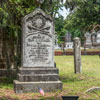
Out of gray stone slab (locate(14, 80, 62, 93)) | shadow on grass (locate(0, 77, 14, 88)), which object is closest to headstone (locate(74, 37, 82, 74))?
shadow on grass (locate(0, 77, 14, 88))

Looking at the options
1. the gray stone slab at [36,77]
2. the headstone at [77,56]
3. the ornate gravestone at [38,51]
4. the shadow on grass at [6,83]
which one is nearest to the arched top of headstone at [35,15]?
the ornate gravestone at [38,51]

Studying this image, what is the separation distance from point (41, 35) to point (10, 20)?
286 centimetres

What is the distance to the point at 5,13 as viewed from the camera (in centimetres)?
1247

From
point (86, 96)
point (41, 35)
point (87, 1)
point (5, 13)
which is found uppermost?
point (87, 1)

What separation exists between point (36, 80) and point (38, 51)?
37.8 inches

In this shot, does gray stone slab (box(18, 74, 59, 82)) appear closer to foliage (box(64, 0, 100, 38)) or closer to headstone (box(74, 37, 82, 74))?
headstone (box(74, 37, 82, 74))

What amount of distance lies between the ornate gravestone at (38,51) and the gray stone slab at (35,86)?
0.03m

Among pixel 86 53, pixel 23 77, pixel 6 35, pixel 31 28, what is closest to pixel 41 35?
pixel 31 28

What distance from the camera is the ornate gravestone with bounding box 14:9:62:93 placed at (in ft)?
32.5

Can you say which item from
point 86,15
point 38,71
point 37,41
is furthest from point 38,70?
point 86,15

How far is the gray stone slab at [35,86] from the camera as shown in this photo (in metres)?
9.45

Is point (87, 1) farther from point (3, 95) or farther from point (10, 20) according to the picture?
point (3, 95)

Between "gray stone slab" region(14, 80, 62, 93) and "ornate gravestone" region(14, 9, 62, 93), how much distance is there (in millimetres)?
33

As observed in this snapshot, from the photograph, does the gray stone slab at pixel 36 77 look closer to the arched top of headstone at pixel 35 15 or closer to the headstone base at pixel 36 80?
the headstone base at pixel 36 80
